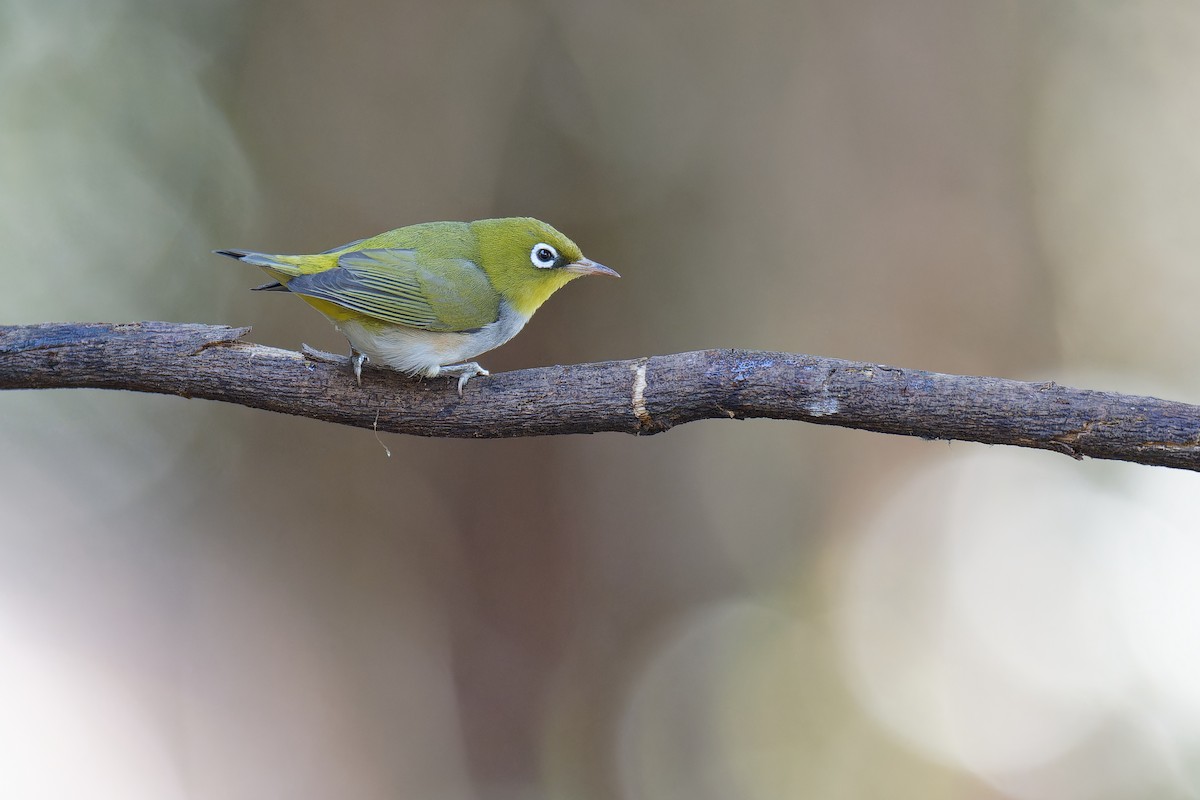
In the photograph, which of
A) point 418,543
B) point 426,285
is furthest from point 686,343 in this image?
point 426,285

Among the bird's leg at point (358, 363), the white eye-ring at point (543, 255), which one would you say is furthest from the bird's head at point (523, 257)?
the bird's leg at point (358, 363)

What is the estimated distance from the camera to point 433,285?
3.68 metres

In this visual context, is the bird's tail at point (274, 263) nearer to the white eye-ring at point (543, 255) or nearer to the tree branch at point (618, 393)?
the tree branch at point (618, 393)

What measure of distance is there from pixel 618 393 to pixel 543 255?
3.09 ft

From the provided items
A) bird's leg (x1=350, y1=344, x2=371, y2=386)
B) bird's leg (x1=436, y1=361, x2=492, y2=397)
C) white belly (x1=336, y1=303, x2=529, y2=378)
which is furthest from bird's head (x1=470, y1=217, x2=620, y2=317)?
bird's leg (x1=350, y1=344, x2=371, y2=386)

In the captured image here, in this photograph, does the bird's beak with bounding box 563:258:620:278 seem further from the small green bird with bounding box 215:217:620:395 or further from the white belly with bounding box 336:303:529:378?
the white belly with bounding box 336:303:529:378

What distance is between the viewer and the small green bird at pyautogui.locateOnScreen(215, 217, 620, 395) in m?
3.48

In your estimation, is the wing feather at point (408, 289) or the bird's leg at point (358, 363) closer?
the wing feather at point (408, 289)

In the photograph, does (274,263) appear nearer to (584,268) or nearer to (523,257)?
(523,257)

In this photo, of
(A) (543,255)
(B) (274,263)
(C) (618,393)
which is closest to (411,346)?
(B) (274,263)

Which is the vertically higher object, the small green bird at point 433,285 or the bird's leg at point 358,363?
the small green bird at point 433,285

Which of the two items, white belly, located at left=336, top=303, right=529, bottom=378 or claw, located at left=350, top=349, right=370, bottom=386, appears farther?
claw, located at left=350, top=349, right=370, bottom=386

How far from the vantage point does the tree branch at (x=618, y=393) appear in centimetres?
291

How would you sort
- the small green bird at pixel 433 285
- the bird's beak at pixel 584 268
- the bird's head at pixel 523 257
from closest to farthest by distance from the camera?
the small green bird at pixel 433 285 → the bird's head at pixel 523 257 → the bird's beak at pixel 584 268
